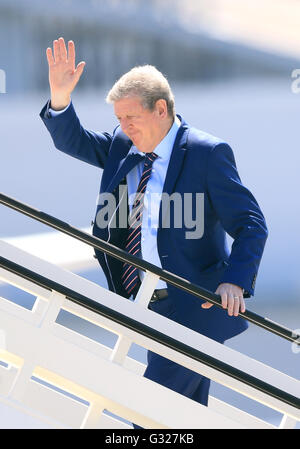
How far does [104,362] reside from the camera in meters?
2.33

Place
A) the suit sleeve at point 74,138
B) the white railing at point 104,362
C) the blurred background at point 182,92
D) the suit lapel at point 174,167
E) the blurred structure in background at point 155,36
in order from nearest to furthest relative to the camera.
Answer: the white railing at point 104,362 < the suit lapel at point 174,167 < the suit sleeve at point 74,138 < the blurred background at point 182,92 < the blurred structure in background at point 155,36

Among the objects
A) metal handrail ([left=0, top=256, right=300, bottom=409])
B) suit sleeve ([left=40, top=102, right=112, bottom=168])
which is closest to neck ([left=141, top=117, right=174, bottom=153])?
suit sleeve ([left=40, top=102, right=112, bottom=168])

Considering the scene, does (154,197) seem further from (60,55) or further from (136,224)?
(60,55)

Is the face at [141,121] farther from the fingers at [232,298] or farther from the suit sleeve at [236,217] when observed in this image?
the fingers at [232,298]

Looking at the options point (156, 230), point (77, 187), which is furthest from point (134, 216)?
point (77, 187)

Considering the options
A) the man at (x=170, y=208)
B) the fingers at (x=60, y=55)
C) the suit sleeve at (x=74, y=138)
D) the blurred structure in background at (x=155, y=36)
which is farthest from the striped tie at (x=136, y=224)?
the blurred structure in background at (x=155, y=36)

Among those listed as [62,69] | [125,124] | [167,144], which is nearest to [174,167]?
[167,144]

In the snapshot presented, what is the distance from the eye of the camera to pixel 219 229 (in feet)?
9.01

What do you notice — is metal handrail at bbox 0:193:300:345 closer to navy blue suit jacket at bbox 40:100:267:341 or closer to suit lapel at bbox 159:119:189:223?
navy blue suit jacket at bbox 40:100:267:341

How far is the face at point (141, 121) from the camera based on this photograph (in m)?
2.57

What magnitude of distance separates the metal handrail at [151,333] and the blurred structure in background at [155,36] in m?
14.3

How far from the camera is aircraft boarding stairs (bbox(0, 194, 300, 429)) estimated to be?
2.29 metres

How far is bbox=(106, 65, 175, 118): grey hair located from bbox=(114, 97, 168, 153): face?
0.05 ft
